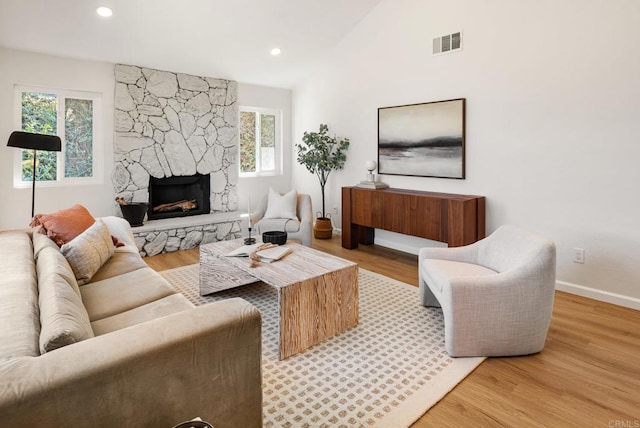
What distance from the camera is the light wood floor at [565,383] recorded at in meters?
1.82

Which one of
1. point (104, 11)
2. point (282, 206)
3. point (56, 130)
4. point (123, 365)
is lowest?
point (123, 365)

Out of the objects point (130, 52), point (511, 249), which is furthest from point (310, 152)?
point (511, 249)

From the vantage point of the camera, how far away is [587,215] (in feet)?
10.6

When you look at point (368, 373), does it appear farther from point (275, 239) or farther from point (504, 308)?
point (275, 239)

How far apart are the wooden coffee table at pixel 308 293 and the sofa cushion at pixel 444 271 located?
1.82ft

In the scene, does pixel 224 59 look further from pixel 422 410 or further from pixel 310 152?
pixel 422 410

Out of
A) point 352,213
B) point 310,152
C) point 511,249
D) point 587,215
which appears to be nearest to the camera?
point 511,249

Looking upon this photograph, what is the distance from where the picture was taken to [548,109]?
3.39 meters

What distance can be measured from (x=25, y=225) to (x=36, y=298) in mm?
3383

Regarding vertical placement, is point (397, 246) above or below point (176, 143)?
below

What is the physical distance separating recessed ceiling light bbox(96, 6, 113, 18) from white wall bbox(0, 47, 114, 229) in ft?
3.42

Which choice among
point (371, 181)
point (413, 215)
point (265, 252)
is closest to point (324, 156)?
point (371, 181)

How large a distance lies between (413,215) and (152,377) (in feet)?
11.3

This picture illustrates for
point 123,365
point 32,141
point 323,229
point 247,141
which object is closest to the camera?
point 123,365
